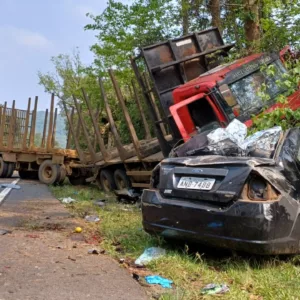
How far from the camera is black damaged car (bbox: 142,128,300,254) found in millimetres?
3615

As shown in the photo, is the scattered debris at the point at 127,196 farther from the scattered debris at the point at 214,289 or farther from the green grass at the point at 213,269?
the scattered debris at the point at 214,289

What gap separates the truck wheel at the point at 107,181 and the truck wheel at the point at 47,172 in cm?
316

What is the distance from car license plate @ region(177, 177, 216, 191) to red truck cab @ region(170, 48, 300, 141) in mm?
2801

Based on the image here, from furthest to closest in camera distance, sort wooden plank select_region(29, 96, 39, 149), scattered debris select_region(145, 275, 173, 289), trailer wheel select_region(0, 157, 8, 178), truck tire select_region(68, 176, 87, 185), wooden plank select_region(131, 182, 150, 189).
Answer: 1. trailer wheel select_region(0, 157, 8, 178)
2. wooden plank select_region(29, 96, 39, 149)
3. truck tire select_region(68, 176, 87, 185)
4. wooden plank select_region(131, 182, 150, 189)
5. scattered debris select_region(145, 275, 173, 289)

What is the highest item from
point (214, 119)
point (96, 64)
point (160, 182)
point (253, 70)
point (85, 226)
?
point (96, 64)

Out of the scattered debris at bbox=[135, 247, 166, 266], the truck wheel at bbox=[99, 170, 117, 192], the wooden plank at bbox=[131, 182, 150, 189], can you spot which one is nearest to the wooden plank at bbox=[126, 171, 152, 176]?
the wooden plank at bbox=[131, 182, 150, 189]

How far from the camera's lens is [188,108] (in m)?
7.39

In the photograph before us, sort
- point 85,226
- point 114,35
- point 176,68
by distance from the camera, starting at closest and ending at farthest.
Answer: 1. point 85,226
2. point 176,68
3. point 114,35

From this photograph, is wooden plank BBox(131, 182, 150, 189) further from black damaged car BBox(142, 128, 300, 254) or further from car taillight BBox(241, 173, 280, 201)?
car taillight BBox(241, 173, 280, 201)

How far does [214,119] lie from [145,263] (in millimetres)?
3763

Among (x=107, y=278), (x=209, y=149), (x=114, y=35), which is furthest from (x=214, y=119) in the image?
(x=114, y=35)

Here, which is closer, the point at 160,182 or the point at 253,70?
the point at 160,182

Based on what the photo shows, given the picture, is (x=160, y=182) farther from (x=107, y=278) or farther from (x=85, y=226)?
(x=85, y=226)

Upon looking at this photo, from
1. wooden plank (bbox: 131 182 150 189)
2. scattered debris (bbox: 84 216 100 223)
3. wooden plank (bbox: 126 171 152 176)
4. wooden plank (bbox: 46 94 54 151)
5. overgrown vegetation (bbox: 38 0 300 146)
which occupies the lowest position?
scattered debris (bbox: 84 216 100 223)
